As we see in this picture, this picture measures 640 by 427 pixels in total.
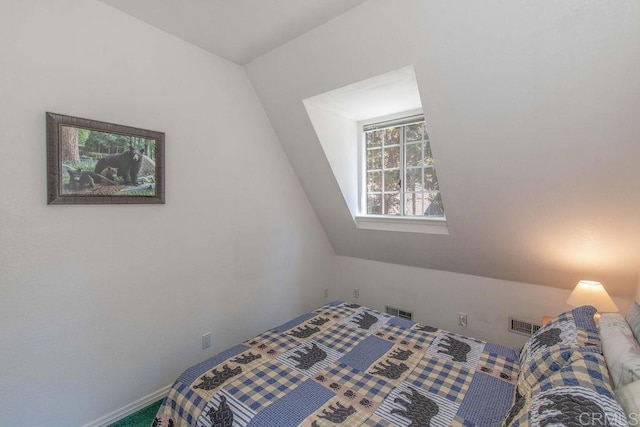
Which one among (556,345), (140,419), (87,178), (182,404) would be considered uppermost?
(87,178)

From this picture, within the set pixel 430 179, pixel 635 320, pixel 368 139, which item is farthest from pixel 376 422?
pixel 368 139

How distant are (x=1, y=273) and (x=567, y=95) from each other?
304cm

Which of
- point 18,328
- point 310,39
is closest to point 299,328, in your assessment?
point 18,328

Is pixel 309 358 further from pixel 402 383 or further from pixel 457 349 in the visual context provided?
pixel 457 349

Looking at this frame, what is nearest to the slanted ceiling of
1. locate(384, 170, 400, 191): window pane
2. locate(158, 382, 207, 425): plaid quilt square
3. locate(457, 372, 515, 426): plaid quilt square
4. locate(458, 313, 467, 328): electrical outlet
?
locate(458, 313, 467, 328): electrical outlet

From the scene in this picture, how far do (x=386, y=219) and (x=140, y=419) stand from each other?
8.04 ft

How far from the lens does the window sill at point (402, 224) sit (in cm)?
265

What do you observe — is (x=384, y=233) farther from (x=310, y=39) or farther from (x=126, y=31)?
(x=126, y=31)

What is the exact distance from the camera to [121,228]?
6.09ft

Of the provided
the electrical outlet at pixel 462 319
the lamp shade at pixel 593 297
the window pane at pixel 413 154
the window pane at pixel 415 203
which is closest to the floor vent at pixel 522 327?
the electrical outlet at pixel 462 319

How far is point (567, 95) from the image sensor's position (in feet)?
5.07

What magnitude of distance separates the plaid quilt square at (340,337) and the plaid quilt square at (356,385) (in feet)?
0.68

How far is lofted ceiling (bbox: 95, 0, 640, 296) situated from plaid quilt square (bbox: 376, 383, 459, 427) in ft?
4.79

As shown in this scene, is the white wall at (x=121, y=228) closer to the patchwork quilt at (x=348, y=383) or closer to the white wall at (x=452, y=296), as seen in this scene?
the patchwork quilt at (x=348, y=383)
